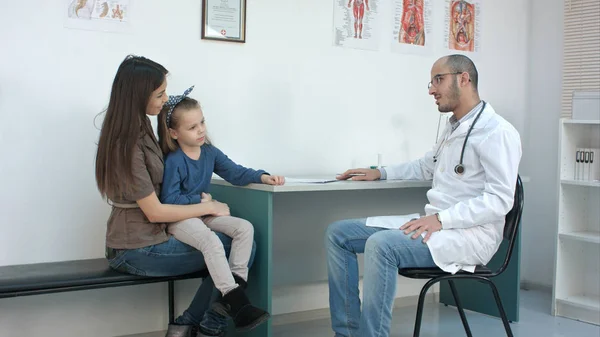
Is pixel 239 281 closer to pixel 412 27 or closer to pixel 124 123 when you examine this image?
pixel 124 123

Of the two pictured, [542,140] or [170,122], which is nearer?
[170,122]

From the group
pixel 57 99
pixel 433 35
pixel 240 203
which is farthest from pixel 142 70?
pixel 433 35

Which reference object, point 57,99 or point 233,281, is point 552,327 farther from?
point 57,99

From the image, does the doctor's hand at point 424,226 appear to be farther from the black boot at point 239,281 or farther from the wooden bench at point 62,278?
the wooden bench at point 62,278

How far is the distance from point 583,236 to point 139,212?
2.29 m

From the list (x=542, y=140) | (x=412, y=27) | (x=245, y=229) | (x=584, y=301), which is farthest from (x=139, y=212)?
(x=542, y=140)

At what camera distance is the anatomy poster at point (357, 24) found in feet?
11.7

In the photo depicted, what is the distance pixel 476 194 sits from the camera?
2.68m

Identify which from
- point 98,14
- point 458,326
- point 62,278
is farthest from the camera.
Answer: point 458,326

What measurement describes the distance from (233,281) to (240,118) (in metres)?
1.02

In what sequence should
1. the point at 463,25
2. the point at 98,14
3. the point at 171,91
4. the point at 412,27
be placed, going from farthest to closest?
the point at 463,25 → the point at 412,27 → the point at 171,91 → the point at 98,14

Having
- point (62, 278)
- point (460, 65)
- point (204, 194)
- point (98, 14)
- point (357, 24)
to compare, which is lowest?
point (62, 278)

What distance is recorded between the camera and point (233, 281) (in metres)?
2.50

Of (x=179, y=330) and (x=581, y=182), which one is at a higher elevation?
(x=581, y=182)
